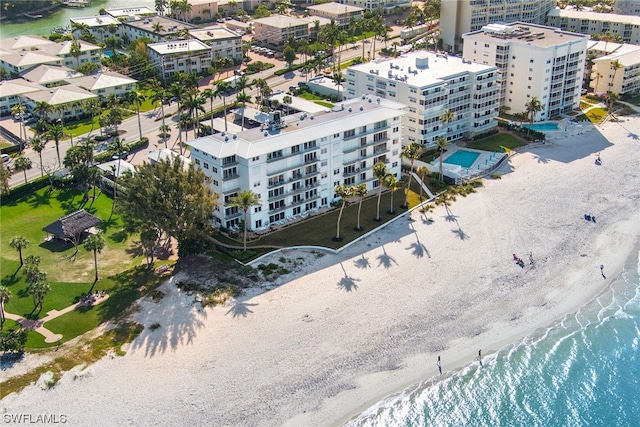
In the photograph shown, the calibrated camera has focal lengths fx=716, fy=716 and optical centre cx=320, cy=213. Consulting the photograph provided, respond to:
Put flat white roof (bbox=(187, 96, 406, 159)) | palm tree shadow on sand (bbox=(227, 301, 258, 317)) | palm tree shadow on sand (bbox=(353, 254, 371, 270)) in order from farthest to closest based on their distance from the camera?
flat white roof (bbox=(187, 96, 406, 159))
palm tree shadow on sand (bbox=(353, 254, 371, 270))
palm tree shadow on sand (bbox=(227, 301, 258, 317))

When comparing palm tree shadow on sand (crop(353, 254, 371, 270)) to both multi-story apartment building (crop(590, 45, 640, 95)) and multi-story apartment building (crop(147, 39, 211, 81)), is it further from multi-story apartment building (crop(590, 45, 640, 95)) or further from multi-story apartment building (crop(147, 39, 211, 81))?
multi-story apartment building (crop(147, 39, 211, 81))

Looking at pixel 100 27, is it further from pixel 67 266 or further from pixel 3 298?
pixel 3 298

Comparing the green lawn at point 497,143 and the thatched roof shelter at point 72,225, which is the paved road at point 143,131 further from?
the green lawn at point 497,143

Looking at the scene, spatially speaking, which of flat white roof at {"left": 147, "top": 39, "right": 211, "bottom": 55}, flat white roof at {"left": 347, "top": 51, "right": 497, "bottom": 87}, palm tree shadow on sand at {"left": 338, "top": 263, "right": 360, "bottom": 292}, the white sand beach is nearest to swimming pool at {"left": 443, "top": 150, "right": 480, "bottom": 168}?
the white sand beach

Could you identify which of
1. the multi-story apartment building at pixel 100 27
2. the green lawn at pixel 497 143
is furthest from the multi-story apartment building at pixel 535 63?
the multi-story apartment building at pixel 100 27

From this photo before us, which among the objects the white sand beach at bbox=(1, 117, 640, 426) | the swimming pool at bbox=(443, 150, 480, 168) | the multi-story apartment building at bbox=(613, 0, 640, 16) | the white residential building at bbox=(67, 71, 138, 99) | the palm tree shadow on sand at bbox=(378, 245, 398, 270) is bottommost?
the white sand beach at bbox=(1, 117, 640, 426)
